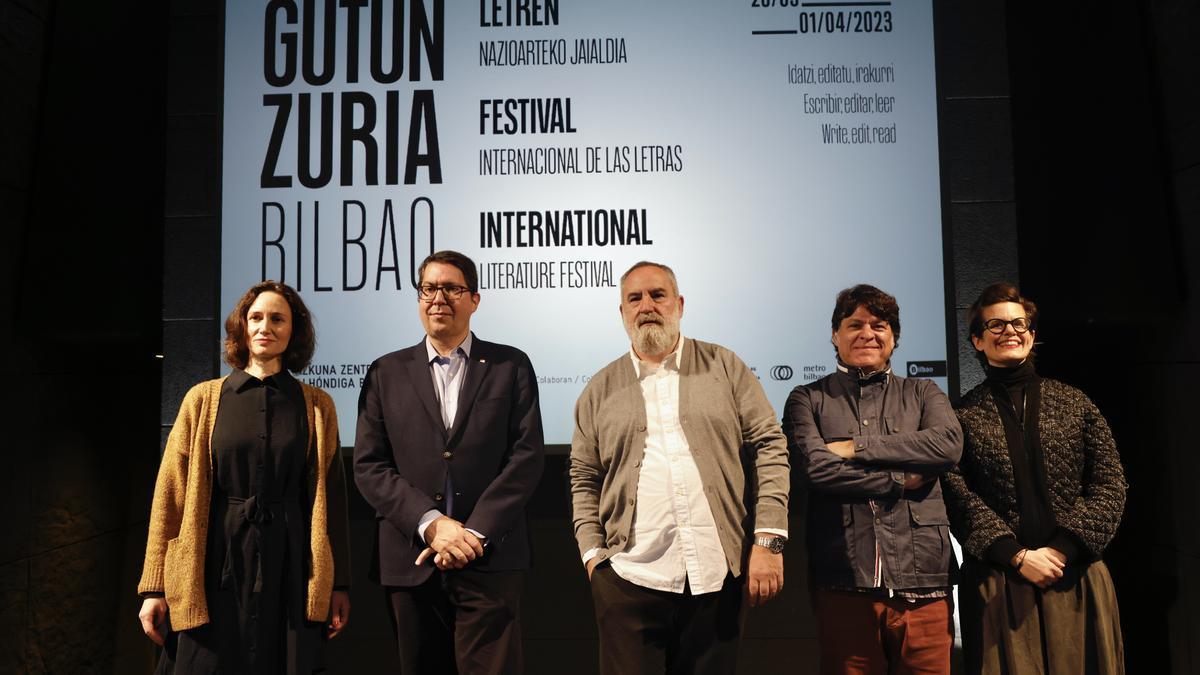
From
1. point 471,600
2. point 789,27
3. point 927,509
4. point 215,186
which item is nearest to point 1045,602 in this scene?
point 927,509

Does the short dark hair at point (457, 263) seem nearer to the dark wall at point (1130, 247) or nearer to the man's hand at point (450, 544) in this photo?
the man's hand at point (450, 544)

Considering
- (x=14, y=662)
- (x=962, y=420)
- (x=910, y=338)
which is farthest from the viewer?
(x=910, y=338)

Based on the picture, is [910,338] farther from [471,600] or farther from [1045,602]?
[471,600]

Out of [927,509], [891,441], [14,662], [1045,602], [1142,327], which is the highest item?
[1142,327]

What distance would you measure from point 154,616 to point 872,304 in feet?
7.69

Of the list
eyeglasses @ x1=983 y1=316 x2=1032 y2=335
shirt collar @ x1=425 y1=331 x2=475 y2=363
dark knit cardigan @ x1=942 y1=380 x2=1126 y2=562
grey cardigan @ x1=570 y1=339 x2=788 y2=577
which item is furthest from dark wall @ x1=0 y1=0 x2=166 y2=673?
eyeglasses @ x1=983 y1=316 x2=1032 y2=335

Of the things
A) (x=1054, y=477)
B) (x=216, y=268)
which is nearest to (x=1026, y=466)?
(x=1054, y=477)

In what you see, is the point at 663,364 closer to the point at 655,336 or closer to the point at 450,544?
the point at 655,336

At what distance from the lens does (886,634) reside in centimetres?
253

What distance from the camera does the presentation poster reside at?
3406mm

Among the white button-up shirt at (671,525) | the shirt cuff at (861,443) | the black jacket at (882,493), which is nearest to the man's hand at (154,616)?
the white button-up shirt at (671,525)

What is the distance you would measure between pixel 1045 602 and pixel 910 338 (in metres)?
1.19

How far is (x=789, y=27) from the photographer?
11.5 ft

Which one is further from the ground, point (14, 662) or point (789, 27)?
point (789, 27)
